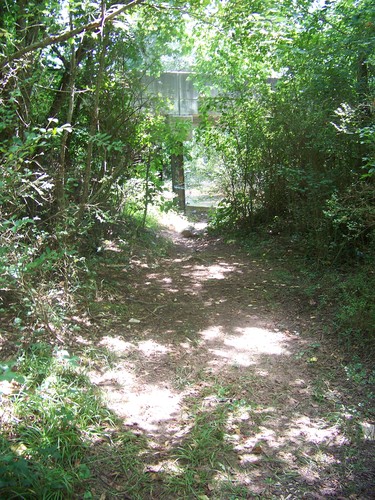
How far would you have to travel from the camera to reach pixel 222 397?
3430mm

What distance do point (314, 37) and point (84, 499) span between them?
6.27m

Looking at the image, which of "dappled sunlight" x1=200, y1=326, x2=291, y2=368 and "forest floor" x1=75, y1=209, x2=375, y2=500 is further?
"dappled sunlight" x1=200, y1=326, x2=291, y2=368

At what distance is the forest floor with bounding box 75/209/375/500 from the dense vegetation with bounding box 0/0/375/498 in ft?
1.06

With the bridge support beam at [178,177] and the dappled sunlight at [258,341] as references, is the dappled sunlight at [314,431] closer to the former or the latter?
the dappled sunlight at [258,341]

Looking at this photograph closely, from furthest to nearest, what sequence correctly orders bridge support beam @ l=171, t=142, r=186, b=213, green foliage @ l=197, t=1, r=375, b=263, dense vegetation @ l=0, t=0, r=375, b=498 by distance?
bridge support beam @ l=171, t=142, r=186, b=213
green foliage @ l=197, t=1, r=375, b=263
dense vegetation @ l=0, t=0, r=375, b=498

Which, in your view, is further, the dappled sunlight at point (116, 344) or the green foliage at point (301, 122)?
the green foliage at point (301, 122)

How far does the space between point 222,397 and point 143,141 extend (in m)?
5.07

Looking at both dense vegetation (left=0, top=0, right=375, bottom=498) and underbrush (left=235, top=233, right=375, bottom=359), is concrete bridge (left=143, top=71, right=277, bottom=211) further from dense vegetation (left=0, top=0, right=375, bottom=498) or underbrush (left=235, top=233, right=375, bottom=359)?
underbrush (left=235, top=233, right=375, bottom=359)

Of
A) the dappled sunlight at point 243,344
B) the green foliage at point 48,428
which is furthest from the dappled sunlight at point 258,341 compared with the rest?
the green foliage at point 48,428

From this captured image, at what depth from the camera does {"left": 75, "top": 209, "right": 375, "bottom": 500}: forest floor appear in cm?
261

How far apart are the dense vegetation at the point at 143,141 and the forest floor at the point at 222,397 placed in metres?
0.32

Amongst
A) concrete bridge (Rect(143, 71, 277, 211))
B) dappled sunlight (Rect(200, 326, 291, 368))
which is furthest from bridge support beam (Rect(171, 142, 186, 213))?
dappled sunlight (Rect(200, 326, 291, 368))

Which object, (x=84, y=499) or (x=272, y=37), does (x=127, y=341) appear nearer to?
(x=84, y=499)

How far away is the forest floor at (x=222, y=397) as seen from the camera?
2613 millimetres
